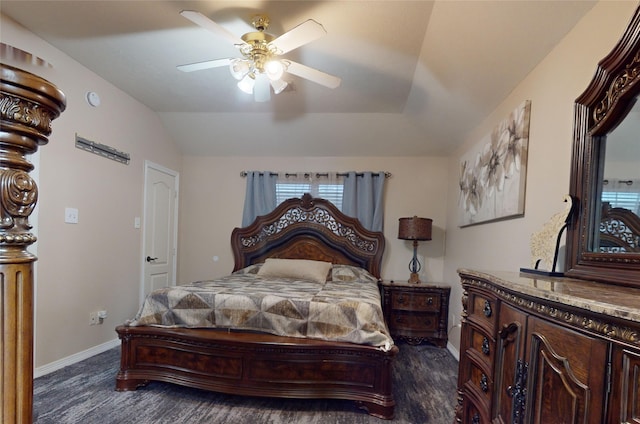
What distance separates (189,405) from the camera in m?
2.25

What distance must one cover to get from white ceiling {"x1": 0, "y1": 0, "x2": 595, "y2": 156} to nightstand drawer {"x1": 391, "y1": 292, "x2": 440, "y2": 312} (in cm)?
177

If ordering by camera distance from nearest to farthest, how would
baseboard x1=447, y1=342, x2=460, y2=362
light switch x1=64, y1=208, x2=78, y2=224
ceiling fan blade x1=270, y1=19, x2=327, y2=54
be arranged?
ceiling fan blade x1=270, y1=19, x2=327, y2=54 < light switch x1=64, y1=208, x2=78, y2=224 < baseboard x1=447, y1=342, x2=460, y2=362

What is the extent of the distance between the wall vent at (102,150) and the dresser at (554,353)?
326 cm

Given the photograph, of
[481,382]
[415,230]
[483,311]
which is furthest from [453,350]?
[483,311]

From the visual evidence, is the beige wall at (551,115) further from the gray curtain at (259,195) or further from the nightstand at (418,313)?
the gray curtain at (259,195)

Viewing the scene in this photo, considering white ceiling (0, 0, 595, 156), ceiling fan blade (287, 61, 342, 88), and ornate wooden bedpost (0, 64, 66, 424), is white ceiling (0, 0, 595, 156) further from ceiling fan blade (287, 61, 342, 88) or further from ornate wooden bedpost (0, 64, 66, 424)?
ornate wooden bedpost (0, 64, 66, 424)

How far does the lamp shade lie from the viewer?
12.4 ft

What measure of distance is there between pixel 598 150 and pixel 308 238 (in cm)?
320

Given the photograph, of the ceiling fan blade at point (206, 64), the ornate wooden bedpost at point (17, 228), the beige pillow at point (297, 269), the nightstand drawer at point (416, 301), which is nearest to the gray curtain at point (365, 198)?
the beige pillow at point (297, 269)

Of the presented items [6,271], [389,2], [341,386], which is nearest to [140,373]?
[341,386]

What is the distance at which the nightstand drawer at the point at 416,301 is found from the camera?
145 inches

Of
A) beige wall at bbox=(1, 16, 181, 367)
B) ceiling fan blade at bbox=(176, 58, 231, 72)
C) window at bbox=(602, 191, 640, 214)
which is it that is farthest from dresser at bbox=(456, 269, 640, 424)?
beige wall at bbox=(1, 16, 181, 367)

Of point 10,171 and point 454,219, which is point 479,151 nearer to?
point 454,219

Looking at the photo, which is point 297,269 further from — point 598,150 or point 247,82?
point 598,150
